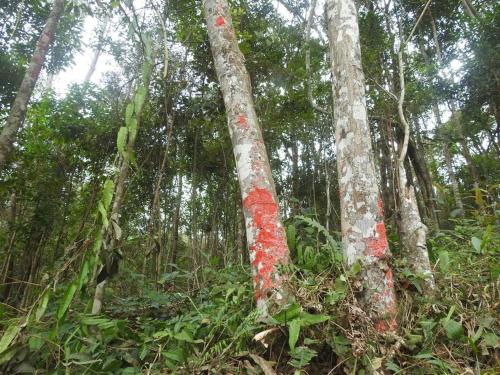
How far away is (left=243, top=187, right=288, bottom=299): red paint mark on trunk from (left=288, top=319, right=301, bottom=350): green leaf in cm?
30

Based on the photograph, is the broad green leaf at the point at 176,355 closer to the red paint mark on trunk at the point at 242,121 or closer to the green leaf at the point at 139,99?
the green leaf at the point at 139,99

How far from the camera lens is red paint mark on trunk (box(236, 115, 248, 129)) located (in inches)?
93.0

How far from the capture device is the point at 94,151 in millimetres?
6680

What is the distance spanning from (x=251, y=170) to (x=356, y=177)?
0.65m

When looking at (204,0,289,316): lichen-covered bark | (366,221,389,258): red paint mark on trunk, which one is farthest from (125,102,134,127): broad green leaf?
(366,221,389,258): red paint mark on trunk

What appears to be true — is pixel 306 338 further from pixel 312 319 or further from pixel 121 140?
pixel 121 140

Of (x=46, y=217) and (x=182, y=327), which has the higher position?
(x=46, y=217)

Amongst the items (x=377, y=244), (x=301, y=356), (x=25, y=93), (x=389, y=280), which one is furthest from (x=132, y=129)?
(x=25, y=93)

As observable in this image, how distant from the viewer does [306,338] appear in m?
1.66

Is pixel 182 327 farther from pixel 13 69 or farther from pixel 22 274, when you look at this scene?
pixel 13 69

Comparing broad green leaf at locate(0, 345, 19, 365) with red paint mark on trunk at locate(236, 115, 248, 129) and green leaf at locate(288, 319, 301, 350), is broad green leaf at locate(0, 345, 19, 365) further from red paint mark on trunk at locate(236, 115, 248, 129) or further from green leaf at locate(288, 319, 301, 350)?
red paint mark on trunk at locate(236, 115, 248, 129)

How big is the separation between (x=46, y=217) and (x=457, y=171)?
13124 millimetres

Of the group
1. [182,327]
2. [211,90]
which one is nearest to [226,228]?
[211,90]

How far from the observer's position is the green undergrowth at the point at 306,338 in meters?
1.60
